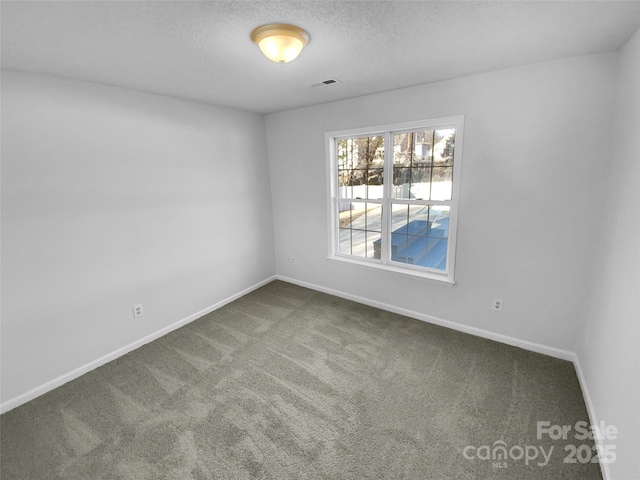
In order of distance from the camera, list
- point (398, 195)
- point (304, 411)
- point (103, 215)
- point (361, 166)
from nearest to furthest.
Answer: point (304, 411) < point (103, 215) < point (398, 195) < point (361, 166)

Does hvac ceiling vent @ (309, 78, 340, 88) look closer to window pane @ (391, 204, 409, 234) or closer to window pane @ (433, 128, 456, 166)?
window pane @ (433, 128, 456, 166)

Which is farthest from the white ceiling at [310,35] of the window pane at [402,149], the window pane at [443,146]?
the window pane at [402,149]

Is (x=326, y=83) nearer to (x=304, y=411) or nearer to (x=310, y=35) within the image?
(x=310, y=35)

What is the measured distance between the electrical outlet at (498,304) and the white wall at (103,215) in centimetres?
301

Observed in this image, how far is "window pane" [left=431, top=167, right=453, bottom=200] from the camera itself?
9.29 ft

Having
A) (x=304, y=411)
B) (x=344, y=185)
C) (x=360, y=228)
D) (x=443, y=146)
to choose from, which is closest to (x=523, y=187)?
(x=443, y=146)

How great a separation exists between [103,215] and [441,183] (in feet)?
10.3

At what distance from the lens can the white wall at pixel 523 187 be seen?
6.97 feet

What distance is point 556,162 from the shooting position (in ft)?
7.34

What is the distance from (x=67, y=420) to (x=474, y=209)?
11.9 ft

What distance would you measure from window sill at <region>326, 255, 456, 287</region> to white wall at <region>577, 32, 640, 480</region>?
44.1 inches

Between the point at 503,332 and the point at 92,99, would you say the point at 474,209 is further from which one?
the point at 92,99

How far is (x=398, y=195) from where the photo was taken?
3186 mm

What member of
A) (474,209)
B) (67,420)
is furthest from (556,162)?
(67,420)
